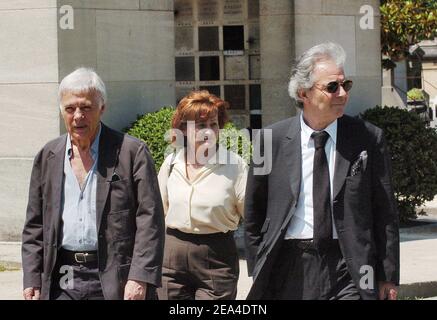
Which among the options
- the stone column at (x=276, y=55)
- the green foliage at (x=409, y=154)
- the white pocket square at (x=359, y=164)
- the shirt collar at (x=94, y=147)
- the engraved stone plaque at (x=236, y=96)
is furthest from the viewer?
the engraved stone plaque at (x=236, y=96)

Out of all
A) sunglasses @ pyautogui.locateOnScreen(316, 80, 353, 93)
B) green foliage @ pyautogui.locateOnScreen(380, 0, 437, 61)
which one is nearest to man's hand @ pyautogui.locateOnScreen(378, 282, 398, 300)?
sunglasses @ pyautogui.locateOnScreen(316, 80, 353, 93)

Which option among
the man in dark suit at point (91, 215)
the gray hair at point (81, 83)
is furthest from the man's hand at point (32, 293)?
the gray hair at point (81, 83)

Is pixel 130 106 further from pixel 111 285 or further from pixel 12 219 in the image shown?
pixel 111 285

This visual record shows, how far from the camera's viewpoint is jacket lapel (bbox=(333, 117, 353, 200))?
19.9 ft

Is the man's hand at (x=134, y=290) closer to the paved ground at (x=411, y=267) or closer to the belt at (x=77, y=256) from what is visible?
the belt at (x=77, y=256)

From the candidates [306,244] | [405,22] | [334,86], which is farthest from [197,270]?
[405,22]

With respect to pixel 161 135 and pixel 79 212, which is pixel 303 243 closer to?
pixel 79 212

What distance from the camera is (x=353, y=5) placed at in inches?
621

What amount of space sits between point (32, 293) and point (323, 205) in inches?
65.2

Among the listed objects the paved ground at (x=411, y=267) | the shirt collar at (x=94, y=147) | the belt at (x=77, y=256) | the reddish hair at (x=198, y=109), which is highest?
the reddish hair at (x=198, y=109)

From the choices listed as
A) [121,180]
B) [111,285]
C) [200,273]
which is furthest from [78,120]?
[200,273]

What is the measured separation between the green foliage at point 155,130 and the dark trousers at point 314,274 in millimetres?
6384

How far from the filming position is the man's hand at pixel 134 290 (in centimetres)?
616

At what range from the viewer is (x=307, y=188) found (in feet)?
20.0
